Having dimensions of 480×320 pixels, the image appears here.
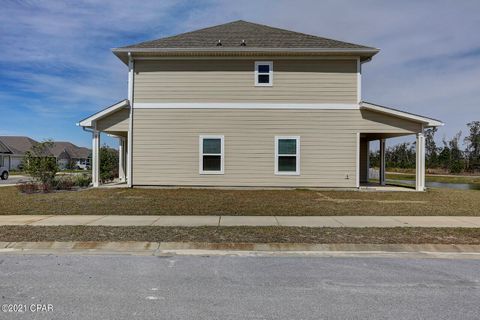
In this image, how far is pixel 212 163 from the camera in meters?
17.7

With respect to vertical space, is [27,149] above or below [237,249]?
above

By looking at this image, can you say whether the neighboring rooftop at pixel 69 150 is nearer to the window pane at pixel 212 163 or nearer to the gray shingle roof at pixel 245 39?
the gray shingle roof at pixel 245 39

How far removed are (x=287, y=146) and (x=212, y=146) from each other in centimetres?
340

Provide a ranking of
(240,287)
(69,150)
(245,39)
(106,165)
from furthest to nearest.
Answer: (69,150) → (106,165) → (245,39) → (240,287)

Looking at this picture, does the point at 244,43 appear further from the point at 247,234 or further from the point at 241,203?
the point at 247,234

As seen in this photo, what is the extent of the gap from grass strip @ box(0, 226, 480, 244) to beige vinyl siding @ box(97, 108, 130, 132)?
963cm

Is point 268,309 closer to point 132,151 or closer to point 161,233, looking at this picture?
point 161,233

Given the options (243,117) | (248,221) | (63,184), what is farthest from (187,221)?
(63,184)

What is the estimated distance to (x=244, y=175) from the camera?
1759 centimetres

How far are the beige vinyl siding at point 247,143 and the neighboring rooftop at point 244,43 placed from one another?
2.70m

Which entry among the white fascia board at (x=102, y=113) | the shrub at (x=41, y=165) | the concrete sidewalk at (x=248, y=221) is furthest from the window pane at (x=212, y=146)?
the concrete sidewalk at (x=248, y=221)

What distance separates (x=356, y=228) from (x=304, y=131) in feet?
30.6

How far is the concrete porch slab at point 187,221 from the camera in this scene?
9.02 meters

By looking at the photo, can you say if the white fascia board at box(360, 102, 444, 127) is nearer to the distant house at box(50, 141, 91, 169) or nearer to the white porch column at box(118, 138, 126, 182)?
the white porch column at box(118, 138, 126, 182)
